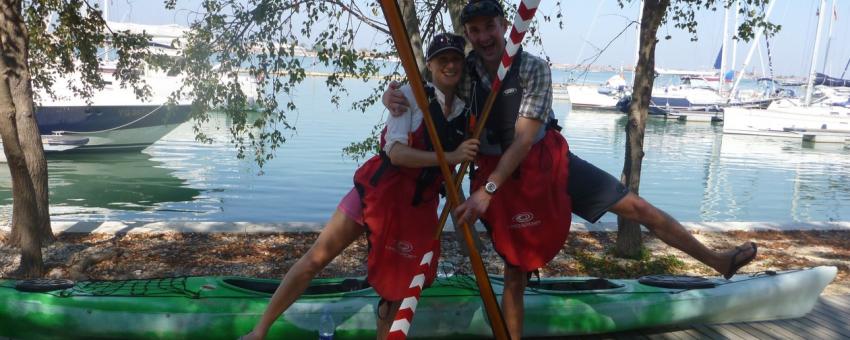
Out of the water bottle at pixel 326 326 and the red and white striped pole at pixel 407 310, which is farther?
the water bottle at pixel 326 326

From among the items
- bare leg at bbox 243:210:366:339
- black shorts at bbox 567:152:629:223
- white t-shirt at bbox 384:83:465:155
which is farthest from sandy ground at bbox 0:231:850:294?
white t-shirt at bbox 384:83:465:155

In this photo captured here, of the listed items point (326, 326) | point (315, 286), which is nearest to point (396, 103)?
point (326, 326)

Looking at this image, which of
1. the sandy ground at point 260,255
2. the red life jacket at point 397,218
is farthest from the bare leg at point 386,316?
the sandy ground at point 260,255

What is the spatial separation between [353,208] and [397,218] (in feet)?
0.70

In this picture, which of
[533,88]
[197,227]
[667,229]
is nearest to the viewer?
[533,88]

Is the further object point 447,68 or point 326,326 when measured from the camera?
point 326,326

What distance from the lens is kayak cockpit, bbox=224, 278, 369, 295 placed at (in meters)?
4.39

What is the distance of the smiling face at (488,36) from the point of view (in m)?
3.22

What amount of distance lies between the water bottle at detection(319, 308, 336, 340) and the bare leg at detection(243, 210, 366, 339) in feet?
1.14

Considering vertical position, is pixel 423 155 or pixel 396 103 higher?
pixel 396 103

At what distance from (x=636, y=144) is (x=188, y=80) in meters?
3.85

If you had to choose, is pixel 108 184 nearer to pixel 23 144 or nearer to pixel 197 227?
pixel 197 227

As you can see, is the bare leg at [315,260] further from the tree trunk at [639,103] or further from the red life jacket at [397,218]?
the tree trunk at [639,103]

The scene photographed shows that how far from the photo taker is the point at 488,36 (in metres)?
3.25
